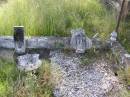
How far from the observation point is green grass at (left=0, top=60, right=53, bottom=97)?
4477mm

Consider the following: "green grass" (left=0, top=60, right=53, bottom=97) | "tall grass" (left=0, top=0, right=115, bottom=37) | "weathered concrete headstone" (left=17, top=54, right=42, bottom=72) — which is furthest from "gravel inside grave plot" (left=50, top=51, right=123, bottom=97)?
"tall grass" (left=0, top=0, right=115, bottom=37)

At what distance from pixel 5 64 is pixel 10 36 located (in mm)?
659

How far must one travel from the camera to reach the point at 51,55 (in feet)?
18.1

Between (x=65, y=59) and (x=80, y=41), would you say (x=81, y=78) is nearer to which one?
(x=65, y=59)

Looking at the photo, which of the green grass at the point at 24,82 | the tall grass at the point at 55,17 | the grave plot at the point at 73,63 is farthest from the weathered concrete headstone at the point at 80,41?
the green grass at the point at 24,82

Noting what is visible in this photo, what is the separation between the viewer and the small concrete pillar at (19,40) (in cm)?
534

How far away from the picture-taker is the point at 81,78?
5.01 meters

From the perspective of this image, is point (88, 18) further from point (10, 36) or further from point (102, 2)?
point (10, 36)

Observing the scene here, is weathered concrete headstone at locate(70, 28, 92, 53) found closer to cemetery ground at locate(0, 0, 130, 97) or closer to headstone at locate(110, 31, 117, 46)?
cemetery ground at locate(0, 0, 130, 97)

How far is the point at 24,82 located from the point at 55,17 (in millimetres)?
1662

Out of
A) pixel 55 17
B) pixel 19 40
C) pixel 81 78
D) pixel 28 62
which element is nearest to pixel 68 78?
pixel 81 78

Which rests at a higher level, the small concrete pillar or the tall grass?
the tall grass

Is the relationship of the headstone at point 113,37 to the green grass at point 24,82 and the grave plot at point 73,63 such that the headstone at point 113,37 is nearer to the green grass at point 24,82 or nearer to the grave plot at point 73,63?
the grave plot at point 73,63

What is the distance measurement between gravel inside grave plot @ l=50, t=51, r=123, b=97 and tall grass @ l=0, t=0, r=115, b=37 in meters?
0.57
